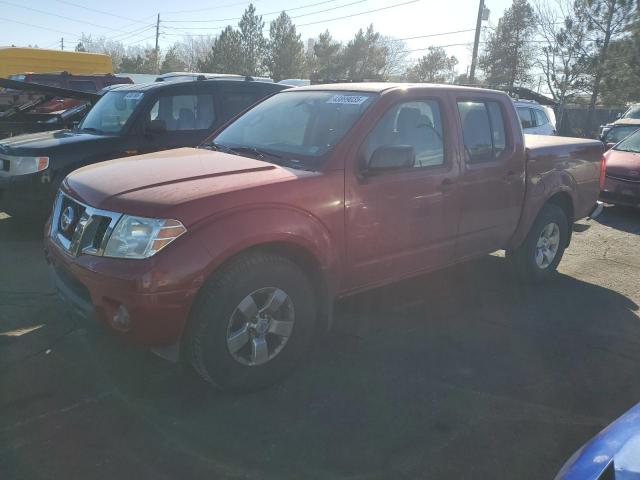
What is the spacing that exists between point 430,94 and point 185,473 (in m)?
3.08

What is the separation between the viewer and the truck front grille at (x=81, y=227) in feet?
9.39

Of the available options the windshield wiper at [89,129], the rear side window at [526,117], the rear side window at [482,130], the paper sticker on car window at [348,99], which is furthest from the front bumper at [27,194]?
the rear side window at [526,117]

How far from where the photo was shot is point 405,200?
3760 mm

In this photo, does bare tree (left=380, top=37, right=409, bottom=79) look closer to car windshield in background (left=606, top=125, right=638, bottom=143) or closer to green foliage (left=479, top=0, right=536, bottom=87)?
green foliage (left=479, top=0, right=536, bottom=87)

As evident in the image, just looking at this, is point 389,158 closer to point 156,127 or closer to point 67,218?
point 67,218

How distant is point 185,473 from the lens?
252cm

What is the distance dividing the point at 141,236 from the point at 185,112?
4417 mm

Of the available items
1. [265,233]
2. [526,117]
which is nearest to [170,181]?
[265,233]

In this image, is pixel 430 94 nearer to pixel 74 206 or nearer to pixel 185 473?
pixel 74 206

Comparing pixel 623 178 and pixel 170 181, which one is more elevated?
pixel 170 181

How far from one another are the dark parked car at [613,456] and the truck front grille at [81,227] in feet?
7.82

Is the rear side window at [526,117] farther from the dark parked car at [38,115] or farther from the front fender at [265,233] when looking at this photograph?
the front fender at [265,233]

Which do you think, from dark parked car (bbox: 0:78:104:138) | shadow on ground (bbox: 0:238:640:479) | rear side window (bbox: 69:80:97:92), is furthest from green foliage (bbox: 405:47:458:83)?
shadow on ground (bbox: 0:238:640:479)

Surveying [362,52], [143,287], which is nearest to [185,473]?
[143,287]
